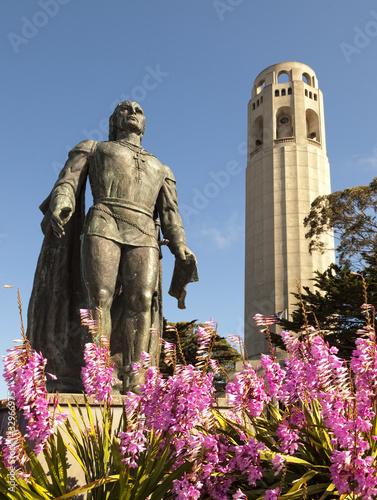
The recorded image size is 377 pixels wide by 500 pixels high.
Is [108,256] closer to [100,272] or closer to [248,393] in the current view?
[100,272]

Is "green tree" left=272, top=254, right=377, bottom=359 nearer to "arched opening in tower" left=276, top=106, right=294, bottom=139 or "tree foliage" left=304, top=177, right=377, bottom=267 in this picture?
"tree foliage" left=304, top=177, right=377, bottom=267

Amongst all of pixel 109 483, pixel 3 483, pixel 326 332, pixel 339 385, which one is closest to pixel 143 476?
pixel 109 483

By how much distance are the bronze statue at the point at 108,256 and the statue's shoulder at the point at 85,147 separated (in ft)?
0.04

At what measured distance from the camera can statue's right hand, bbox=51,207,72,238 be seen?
4.94m

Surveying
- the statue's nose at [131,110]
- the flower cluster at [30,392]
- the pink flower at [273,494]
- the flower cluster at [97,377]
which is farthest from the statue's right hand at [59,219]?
the pink flower at [273,494]

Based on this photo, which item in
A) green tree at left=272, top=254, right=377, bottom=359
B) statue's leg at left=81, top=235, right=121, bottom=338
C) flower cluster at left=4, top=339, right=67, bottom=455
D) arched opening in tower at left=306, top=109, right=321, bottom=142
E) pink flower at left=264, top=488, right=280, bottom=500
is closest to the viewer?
pink flower at left=264, top=488, right=280, bottom=500

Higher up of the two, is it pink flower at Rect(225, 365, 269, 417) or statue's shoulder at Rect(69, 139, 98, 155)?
statue's shoulder at Rect(69, 139, 98, 155)

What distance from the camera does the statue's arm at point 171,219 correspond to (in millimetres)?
5768

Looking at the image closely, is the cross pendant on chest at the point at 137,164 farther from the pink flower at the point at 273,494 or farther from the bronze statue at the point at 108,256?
the pink flower at the point at 273,494

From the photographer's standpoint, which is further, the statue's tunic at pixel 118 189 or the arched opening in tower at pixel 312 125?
the arched opening in tower at pixel 312 125

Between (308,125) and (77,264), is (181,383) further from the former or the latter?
(308,125)

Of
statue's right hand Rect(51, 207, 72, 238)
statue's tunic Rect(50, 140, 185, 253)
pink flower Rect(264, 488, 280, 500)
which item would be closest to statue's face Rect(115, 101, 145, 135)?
statue's tunic Rect(50, 140, 185, 253)

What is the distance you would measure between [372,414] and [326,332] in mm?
22274

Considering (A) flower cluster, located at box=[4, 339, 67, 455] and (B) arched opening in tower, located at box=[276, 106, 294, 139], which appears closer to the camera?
(A) flower cluster, located at box=[4, 339, 67, 455]
